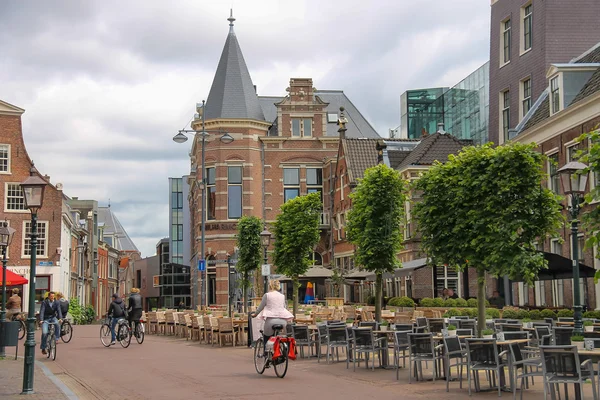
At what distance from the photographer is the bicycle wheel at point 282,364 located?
1623 cm

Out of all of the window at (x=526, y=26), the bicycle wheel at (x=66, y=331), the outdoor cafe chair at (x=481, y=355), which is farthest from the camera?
the window at (x=526, y=26)

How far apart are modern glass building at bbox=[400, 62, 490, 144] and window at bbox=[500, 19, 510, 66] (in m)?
25.9

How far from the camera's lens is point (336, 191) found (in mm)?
55594

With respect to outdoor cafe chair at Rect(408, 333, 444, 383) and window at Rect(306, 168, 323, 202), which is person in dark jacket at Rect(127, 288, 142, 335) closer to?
outdoor cafe chair at Rect(408, 333, 444, 383)

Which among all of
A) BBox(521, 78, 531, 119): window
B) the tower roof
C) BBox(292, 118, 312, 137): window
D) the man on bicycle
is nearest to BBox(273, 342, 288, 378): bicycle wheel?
the man on bicycle

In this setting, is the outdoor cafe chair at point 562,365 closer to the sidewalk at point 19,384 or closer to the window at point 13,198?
the sidewalk at point 19,384

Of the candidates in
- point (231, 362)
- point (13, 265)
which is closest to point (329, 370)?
point (231, 362)

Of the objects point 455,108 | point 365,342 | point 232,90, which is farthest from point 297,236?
point 455,108

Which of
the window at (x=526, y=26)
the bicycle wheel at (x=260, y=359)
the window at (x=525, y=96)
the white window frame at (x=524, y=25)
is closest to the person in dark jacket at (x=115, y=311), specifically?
the bicycle wheel at (x=260, y=359)

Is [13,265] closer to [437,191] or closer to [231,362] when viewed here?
[231,362]

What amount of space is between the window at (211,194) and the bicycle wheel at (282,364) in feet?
132

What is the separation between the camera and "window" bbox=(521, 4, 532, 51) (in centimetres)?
3412

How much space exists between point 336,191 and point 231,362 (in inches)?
1403

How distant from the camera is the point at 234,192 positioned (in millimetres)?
56938
